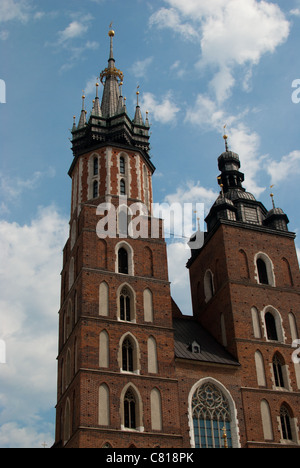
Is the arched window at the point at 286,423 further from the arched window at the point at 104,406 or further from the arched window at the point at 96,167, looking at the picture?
the arched window at the point at 96,167

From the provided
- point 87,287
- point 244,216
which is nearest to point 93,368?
point 87,287

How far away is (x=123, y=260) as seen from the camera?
3784 cm

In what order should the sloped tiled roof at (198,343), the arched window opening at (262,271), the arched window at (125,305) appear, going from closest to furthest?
the arched window at (125,305)
the sloped tiled roof at (198,343)
the arched window opening at (262,271)

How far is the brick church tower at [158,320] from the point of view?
32.8 meters

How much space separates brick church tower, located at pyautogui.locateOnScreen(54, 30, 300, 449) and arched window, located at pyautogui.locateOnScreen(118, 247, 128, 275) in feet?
0.25

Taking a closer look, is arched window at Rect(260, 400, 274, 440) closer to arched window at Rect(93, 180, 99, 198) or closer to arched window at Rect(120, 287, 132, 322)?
arched window at Rect(120, 287, 132, 322)

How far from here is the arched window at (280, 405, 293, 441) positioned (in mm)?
35156

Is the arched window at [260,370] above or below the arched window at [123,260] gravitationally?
below

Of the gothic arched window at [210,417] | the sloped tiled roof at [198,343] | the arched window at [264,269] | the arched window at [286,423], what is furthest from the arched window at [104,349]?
the arched window at [264,269]

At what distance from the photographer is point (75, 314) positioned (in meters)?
36.0

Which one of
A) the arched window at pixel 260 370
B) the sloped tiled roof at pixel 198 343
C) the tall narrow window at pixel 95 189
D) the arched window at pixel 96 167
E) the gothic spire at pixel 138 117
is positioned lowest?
the arched window at pixel 260 370

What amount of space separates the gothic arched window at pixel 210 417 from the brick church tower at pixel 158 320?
0.05 metres


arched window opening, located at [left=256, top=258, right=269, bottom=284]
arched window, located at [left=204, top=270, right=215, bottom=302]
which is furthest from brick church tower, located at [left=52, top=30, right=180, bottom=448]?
arched window opening, located at [left=256, top=258, right=269, bottom=284]

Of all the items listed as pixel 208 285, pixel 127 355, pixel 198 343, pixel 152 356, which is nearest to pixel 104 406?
pixel 127 355
